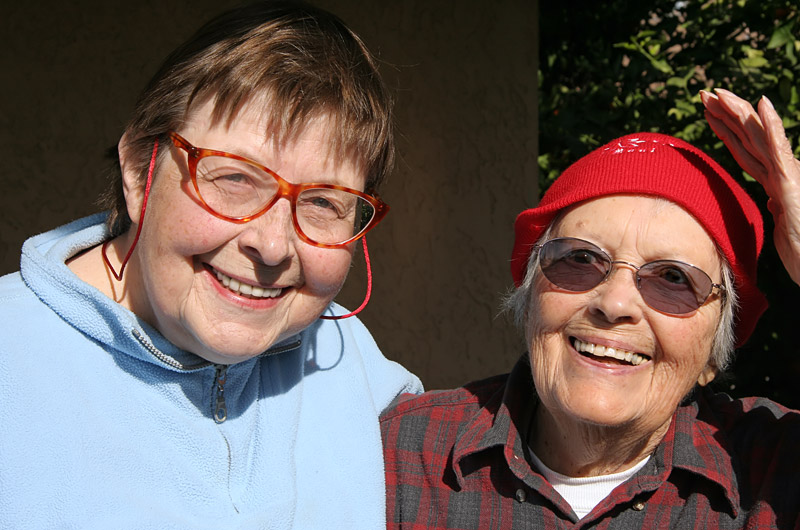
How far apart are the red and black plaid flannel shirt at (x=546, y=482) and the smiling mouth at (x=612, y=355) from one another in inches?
10.3

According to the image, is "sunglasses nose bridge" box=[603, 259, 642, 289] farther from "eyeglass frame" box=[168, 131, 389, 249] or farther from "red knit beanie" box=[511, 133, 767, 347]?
"eyeglass frame" box=[168, 131, 389, 249]

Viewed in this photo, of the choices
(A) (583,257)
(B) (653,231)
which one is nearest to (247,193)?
(A) (583,257)

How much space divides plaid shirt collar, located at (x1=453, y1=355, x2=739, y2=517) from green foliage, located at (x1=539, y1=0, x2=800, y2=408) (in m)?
2.00

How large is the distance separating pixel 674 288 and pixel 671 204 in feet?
0.72

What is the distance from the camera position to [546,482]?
2.22m

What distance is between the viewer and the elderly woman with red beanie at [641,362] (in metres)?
2.08

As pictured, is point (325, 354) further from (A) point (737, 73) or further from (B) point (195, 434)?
(A) point (737, 73)

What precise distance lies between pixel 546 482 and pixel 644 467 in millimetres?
275

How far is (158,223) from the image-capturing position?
1814 mm

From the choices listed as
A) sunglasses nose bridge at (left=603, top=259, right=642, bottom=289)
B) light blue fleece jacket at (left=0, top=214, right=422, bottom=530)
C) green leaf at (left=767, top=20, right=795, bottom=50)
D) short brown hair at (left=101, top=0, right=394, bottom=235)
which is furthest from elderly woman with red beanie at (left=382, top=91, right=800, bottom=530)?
→ green leaf at (left=767, top=20, right=795, bottom=50)

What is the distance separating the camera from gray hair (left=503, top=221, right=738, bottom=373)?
217 centimetres

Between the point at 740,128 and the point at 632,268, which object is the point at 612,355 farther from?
the point at 740,128

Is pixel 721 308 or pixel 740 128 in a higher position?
pixel 740 128

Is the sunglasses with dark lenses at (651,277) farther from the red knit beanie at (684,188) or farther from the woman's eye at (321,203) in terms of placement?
the woman's eye at (321,203)
